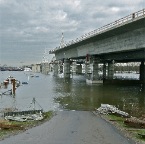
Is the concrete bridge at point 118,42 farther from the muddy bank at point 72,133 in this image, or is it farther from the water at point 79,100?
the muddy bank at point 72,133

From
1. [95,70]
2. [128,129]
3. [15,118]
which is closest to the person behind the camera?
[128,129]

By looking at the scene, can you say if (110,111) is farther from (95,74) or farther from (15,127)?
(95,74)

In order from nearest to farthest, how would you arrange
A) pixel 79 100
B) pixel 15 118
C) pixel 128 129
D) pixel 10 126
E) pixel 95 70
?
pixel 128 129, pixel 10 126, pixel 15 118, pixel 79 100, pixel 95 70

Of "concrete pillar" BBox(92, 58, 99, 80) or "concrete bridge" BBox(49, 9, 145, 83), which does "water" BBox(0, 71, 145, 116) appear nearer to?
"concrete bridge" BBox(49, 9, 145, 83)

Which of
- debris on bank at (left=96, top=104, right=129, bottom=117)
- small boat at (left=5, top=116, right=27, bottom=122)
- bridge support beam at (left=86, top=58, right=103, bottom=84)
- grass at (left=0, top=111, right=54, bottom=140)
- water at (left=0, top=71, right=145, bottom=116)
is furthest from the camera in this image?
bridge support beam at (left=86, top=58, right=103, bottom=84)

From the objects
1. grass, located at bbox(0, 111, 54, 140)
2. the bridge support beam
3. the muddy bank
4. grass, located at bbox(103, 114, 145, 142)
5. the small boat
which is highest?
the bridge support beam

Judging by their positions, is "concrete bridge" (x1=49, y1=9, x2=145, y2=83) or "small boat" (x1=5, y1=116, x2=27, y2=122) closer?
"small boat" (x1=5, y1=116, x2=27, y2=122)

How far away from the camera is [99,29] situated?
69875 mm

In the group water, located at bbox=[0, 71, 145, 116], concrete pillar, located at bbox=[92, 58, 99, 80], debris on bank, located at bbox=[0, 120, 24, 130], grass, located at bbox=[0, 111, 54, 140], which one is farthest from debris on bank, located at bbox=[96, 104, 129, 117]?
concrete pillar, located at bbox=[92, 58, 99, 80]

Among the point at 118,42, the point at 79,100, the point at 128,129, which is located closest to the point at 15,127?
the point at 128,129

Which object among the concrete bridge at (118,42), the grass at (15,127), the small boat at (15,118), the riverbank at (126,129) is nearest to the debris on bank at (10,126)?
the grass at (15,127)

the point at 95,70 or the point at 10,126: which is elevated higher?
the point at 95,70

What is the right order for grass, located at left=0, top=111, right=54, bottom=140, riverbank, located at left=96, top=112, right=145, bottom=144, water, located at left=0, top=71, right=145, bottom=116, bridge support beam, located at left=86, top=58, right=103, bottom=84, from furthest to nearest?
bridge support beam, located at left=86, top=58, right=103, bottom=84, water, located at left=0, top=71, right=145, bottom=116, grass, located at left=0, top=111, right=54, bottom=140, riverbank, located at left=96, top=112, right=145, bottom=144

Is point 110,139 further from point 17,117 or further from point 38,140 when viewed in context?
point 17,117
